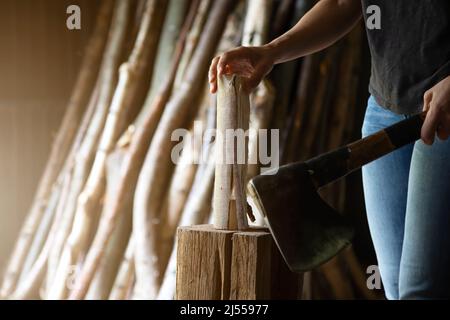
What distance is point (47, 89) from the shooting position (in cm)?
331

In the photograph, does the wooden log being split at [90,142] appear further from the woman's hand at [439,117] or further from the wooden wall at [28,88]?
the woman's hand at [439,117]

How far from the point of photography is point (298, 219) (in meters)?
1.03

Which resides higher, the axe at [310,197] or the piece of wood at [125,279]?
the axe at [310,197]

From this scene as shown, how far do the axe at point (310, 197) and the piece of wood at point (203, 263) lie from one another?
12 cm

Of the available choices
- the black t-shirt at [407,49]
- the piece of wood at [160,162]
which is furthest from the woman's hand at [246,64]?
the piece of wood at [160,162]

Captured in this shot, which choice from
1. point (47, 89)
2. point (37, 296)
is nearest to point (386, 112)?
point (37, 296)

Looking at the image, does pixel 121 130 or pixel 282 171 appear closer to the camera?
pixel 282 171

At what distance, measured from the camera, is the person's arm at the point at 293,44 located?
116cm

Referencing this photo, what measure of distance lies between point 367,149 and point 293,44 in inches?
11.1

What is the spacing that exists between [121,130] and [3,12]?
0.96 metres

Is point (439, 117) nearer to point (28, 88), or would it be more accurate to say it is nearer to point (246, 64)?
point (246, 64)
